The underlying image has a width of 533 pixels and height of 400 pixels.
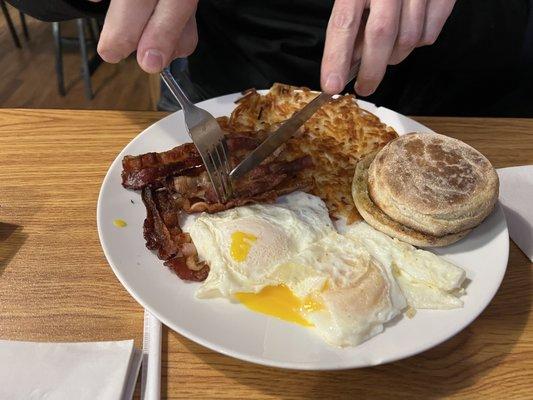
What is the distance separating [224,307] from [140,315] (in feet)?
0.75

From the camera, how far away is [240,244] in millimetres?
1143

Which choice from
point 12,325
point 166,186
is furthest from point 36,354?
point 166,186

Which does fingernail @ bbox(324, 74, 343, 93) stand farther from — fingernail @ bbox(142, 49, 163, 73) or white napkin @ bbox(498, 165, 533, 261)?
white napkin @ bbox(498, 165, 533, 261)

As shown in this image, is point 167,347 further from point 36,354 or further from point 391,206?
point 391,206

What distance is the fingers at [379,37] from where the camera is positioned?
1.10m

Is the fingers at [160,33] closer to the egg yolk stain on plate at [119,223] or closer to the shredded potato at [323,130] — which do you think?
the egg yolk stain on plate at [119,223]

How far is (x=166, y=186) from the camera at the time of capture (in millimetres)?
1328

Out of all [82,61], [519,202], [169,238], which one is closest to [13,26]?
[82,61]

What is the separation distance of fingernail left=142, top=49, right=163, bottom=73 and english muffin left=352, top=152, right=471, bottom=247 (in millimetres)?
631

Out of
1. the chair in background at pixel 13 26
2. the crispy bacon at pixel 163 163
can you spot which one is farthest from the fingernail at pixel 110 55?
the chair in background at pixel 13 26

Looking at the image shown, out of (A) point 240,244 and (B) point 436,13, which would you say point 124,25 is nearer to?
(A) point 240,244

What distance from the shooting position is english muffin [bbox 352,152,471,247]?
3.89 feet

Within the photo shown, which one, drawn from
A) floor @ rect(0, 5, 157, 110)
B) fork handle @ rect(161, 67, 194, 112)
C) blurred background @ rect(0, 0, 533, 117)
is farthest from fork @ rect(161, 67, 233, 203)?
floor @ rect(0, 5, 157, 110)

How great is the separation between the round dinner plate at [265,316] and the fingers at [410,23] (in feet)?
1.70
